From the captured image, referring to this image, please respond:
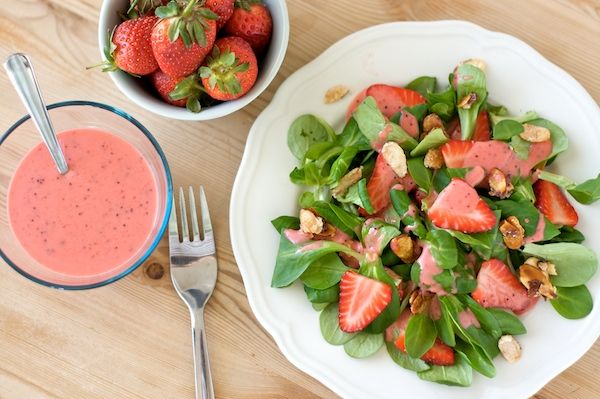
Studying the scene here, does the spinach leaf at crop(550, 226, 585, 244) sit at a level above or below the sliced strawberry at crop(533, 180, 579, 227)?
below

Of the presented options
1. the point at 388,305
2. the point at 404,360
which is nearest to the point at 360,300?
the point at 388,305

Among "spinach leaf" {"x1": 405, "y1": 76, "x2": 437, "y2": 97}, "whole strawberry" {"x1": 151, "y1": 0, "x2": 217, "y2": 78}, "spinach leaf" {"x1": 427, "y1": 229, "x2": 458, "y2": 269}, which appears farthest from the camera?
"spinach leaf" {"x1": 405, "y1": 76, "x2": 437, "y2": 97}

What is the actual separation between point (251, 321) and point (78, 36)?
678 millimetres

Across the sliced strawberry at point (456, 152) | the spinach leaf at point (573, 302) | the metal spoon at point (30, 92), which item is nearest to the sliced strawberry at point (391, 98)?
the sliced strawberry at point (456, 152)

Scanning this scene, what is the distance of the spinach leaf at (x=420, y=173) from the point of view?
123 cm

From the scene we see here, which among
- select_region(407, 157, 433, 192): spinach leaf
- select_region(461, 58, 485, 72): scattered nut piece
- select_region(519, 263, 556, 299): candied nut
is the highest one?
Result: select_region(461, 58, 485, 72): scattered nut piece

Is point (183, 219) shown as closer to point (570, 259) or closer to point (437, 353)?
point (437, 353)

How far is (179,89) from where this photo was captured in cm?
116

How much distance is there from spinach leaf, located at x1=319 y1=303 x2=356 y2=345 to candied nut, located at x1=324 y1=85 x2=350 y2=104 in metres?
0.39

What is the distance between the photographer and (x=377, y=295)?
3.92 feet

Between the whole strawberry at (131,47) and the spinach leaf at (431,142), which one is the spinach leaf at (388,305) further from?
the whole strawberry at (131,47)

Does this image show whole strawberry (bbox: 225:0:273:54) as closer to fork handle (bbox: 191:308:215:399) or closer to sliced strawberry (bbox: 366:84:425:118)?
sliced strawberry (bbox: 366:84:425:118)

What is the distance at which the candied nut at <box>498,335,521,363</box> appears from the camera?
1.24 metres

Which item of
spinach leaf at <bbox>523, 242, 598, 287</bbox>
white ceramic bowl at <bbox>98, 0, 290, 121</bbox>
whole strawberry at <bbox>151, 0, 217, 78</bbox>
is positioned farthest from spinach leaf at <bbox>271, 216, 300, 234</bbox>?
spinach leaf at <bbox>523, 242, 598, 287</bbox>
